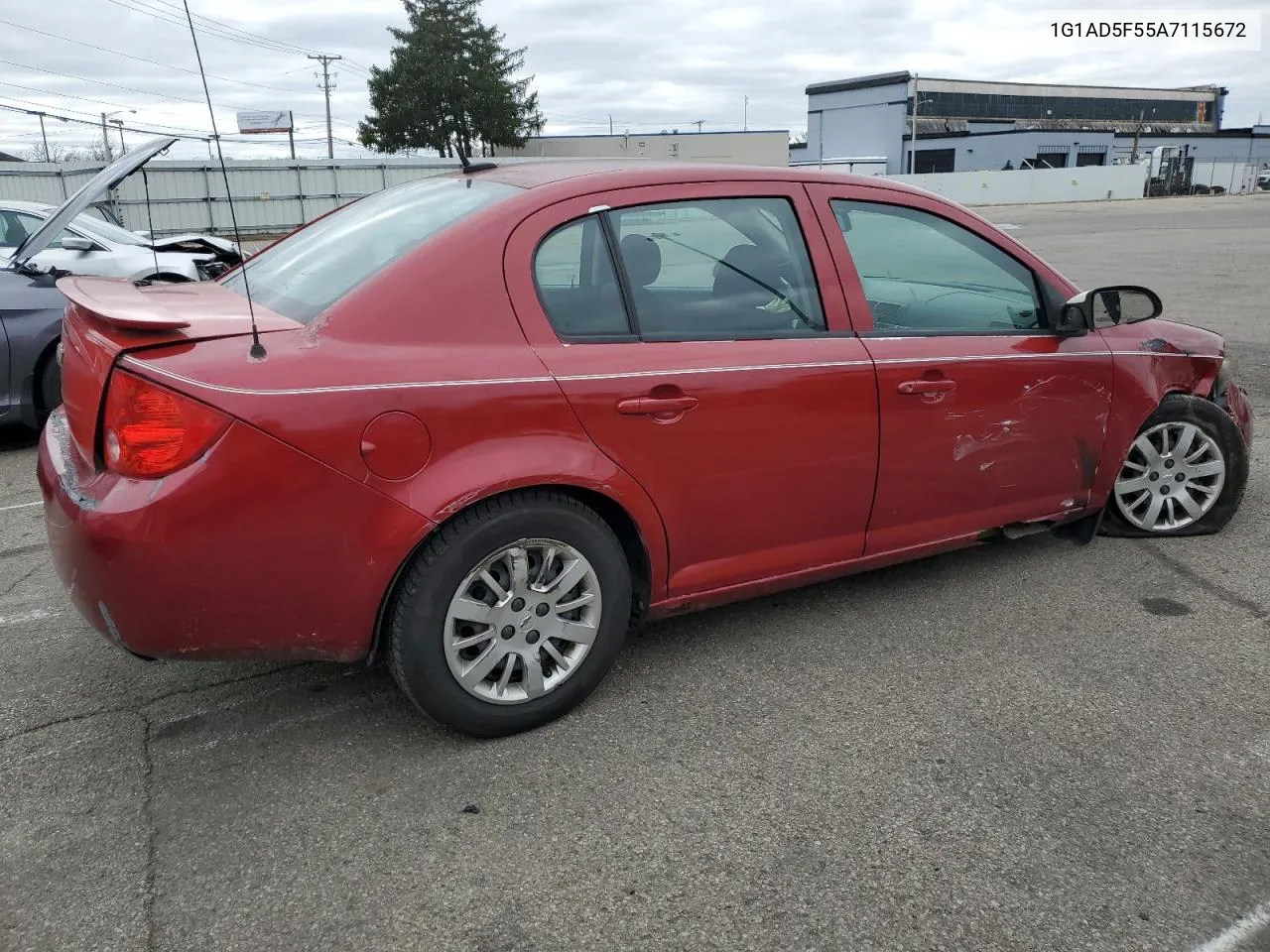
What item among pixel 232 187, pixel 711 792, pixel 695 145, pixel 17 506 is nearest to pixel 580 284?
pixel 711 792

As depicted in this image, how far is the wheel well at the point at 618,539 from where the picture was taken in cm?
264

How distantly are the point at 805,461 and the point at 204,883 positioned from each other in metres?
2.04

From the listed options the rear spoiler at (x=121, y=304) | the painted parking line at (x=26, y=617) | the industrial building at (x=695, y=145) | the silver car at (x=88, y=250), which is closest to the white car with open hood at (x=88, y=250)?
the silver car at (x=88, y=250)

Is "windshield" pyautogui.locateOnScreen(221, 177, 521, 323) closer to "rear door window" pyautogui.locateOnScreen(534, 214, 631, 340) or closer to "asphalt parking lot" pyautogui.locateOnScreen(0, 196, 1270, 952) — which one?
"rear door window" pyautogui.locateOnScreen(534, 214, 631, 340)

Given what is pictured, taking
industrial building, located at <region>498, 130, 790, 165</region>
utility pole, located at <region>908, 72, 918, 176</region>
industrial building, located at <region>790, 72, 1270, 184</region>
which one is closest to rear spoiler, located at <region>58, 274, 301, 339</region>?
industrial building, located at <region>498, 130, 790, 165</region>

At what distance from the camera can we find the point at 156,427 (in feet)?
7.91

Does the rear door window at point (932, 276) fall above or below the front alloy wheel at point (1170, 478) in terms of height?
above

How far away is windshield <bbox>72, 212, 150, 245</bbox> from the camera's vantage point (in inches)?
375

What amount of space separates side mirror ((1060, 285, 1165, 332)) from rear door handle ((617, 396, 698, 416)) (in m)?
1.75

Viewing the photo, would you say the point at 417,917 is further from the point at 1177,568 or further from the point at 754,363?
the point at 1177,568

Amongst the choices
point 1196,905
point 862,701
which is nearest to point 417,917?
point 862,701

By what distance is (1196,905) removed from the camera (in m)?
2.23

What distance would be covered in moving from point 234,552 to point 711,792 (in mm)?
1366

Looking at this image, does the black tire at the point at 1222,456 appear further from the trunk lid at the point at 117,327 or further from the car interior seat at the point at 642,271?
→ the trunk lid at the point at 117,327
